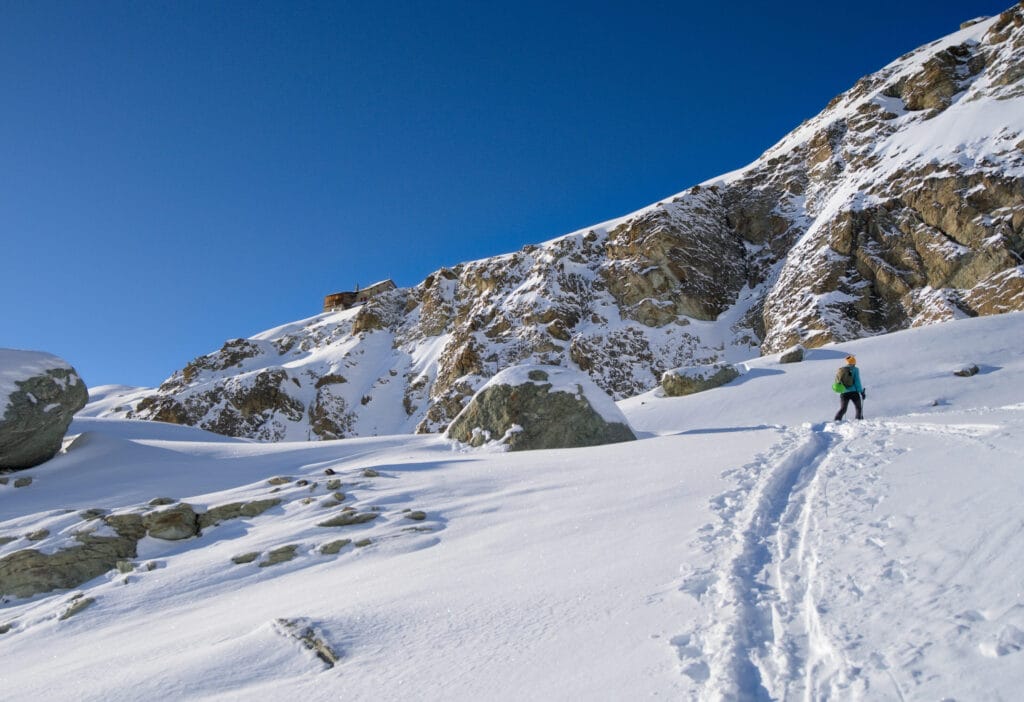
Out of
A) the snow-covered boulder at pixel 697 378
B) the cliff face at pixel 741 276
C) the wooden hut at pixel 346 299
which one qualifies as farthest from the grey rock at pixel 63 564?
the wooden hut at pixel 346 299

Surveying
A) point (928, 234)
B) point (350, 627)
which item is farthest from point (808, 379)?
point (928, 234)

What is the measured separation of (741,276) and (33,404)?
54904 mm

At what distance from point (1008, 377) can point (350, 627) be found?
61.5 feet

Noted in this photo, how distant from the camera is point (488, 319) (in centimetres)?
6041

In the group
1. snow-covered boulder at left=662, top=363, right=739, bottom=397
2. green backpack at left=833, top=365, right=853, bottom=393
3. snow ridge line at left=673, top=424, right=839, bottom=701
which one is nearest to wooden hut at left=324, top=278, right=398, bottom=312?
snow-covered boulder at left=662, top=363, right=739, bottom=397

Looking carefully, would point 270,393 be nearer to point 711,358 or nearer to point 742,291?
point 711,358

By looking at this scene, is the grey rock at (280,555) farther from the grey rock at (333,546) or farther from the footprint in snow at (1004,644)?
the footprint in snow at (1004,644)

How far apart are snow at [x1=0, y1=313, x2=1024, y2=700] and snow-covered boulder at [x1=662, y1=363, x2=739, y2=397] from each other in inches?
412

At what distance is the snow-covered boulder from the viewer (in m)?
21.6

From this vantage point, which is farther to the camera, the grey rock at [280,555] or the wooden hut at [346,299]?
the wooden hut at [346,299]

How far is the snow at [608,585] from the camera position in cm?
313

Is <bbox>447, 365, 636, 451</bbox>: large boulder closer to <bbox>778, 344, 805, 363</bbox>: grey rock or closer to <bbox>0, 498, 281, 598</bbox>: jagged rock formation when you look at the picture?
<bbox>0, 498, 281, 598</bbox>: jagged rock formation

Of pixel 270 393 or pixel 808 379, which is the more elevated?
pixel 270 393

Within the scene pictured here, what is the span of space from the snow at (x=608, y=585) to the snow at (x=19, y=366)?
6.91 m
